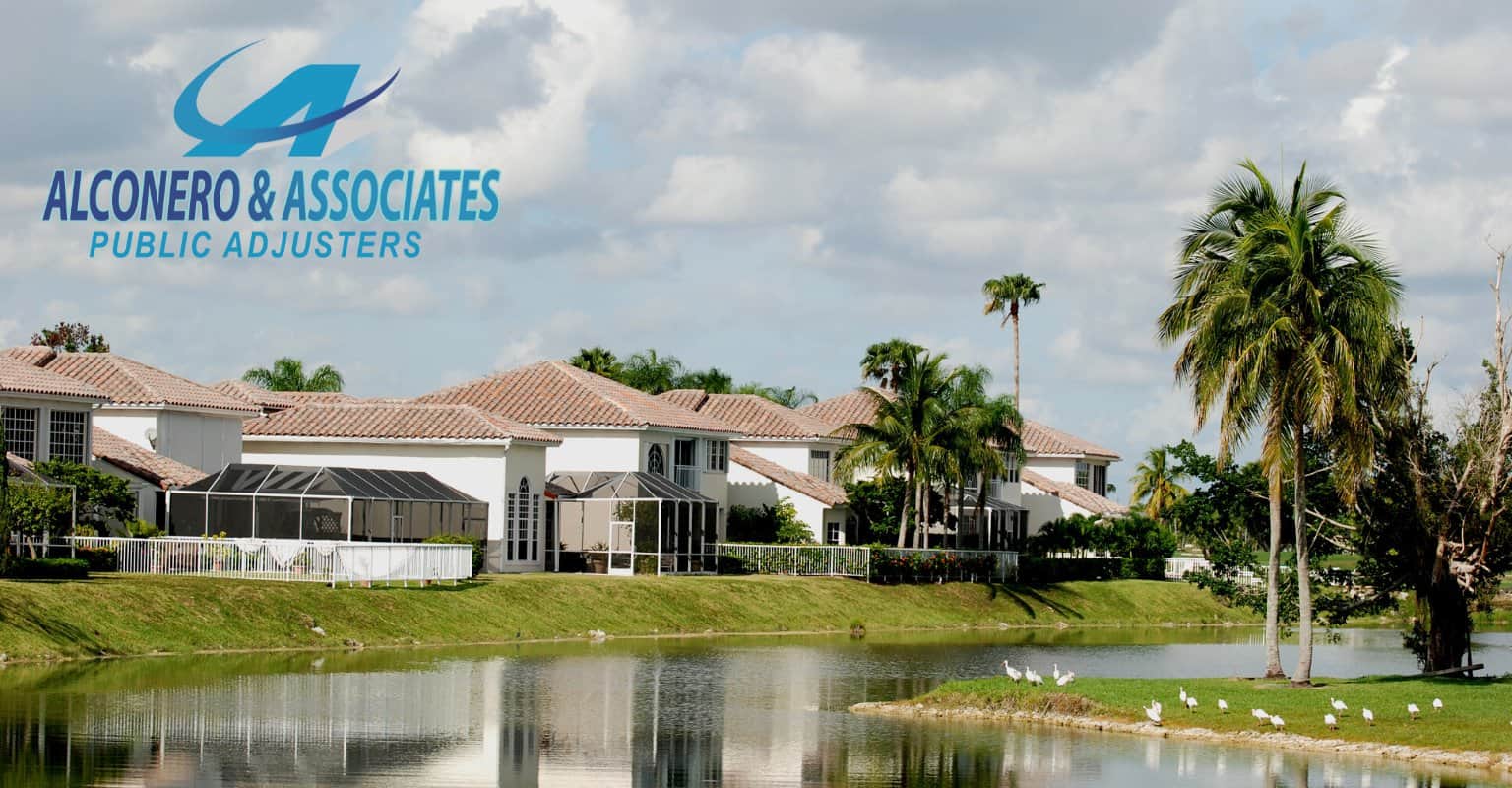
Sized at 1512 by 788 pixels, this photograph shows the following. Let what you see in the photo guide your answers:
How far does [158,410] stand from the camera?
197ft

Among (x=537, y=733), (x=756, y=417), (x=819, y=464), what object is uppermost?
(x=756, y=417)

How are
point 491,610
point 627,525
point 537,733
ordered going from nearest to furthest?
point 537,733
point 491,610
point 627,525

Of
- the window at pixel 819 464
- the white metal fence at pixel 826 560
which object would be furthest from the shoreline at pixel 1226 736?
the window at pixel 819 464

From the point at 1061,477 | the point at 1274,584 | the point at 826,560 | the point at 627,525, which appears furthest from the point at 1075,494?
the point at 1274,584

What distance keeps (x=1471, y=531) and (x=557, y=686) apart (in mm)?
17210

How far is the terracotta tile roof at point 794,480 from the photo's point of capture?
2896 inches

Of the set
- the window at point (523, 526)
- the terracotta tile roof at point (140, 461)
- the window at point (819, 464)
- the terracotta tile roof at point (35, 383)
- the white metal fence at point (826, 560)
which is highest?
the terracotta tile roof at point (35, 383)

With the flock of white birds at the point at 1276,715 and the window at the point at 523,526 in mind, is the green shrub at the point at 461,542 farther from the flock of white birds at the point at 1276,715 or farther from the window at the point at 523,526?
the flock of white birds at the point at 1276,715

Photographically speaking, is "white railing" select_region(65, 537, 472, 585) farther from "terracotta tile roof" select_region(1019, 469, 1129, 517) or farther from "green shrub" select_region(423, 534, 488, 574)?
"terracotta tile roof" select_region(1019, 469, 1129, 517)

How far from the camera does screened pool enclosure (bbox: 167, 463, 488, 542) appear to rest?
53875 millimetres

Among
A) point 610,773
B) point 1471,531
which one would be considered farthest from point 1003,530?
point 610,773

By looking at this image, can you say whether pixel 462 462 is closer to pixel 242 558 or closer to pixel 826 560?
pixel 826 560

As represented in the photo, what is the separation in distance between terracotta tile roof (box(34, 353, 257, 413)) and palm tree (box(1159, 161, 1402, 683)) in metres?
37.3

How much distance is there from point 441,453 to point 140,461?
900 centimetres
